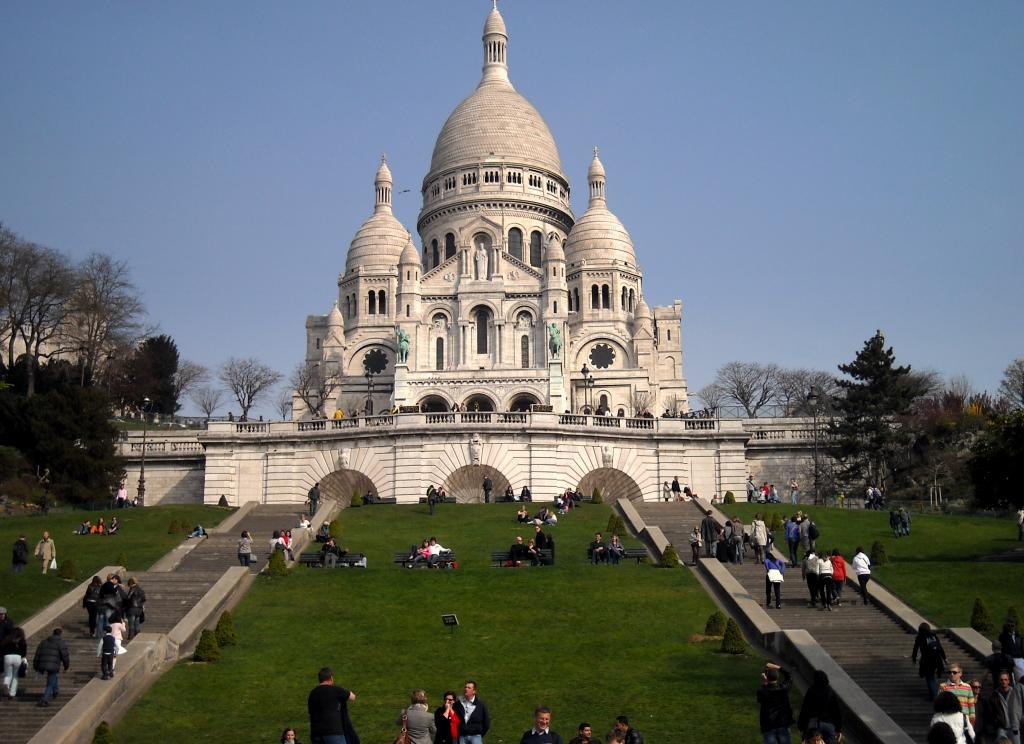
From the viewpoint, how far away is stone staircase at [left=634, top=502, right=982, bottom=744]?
68.8 feet

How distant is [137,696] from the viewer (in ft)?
73.1

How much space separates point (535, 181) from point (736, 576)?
266ft

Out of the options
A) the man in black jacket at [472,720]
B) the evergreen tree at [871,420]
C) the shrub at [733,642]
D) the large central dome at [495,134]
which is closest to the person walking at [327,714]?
the man in black jacket at [472,720]

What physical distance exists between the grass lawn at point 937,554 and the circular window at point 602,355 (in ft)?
161

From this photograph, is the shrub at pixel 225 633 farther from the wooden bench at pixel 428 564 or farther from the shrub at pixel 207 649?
the wooden bench at pixel 428 564

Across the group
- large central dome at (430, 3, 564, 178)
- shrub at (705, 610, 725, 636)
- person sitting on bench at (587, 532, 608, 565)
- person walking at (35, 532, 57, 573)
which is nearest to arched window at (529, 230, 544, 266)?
large central dome at (430, 3, 564, 178)

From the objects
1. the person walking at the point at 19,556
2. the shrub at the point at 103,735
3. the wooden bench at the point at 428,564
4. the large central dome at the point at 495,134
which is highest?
the large central dome at the point at 495,134

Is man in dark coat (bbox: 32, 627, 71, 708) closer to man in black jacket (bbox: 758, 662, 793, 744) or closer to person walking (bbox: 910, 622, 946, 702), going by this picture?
man in black jacket (bbox: 758, 662, 793, 744)

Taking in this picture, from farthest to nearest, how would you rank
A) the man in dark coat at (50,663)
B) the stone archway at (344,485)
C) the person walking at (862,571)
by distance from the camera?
the stone archway at (344,485) < the person walking at (862,571) < the man in dark coat at (50,663)

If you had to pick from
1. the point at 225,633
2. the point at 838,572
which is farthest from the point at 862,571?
the point at 225,633

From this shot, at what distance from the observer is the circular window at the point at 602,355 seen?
95938mm

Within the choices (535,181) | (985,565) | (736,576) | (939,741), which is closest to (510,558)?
(736,576)

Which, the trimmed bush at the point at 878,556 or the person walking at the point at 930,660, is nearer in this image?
the person walking at the point at 930,660

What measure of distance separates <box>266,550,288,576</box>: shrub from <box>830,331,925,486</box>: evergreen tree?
31905mm
